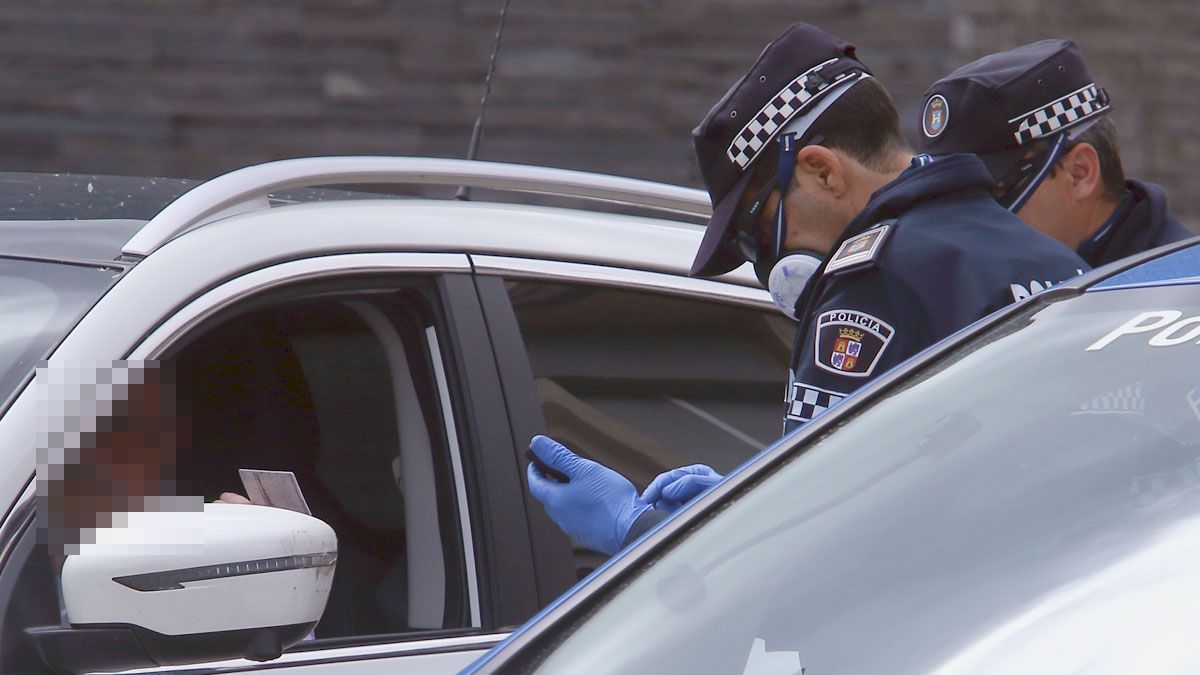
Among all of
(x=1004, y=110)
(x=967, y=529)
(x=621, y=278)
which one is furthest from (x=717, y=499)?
(x=1004, y=110)

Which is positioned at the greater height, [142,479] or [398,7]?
[398,7]

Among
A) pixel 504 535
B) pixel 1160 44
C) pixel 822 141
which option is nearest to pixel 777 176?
pixel 822 141

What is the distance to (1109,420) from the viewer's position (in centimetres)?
158

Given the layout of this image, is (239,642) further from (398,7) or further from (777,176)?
(398,7)

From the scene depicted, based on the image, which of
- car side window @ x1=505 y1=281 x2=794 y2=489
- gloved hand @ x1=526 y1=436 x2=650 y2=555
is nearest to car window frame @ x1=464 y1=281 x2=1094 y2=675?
gloved hand @ x1=526 y1=436 x2=650 y2=555

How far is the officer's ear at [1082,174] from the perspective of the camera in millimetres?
2721

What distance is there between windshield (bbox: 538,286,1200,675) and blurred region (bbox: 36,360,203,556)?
0.58 m

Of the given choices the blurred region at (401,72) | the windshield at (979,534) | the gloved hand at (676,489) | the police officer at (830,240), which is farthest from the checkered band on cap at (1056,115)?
the blurred region at (401,72)

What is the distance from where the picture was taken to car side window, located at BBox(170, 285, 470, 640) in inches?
86.4

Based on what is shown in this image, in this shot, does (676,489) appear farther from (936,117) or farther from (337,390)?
(936,117)

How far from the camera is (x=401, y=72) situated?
22.6ft

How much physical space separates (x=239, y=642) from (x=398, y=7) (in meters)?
5.43

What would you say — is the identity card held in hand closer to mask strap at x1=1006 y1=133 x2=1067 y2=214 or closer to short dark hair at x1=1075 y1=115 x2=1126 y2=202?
mask strap at x1=1006 y1=133 x2=1067 y2=214

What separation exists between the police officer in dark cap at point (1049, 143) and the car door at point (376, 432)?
3.14 ft
